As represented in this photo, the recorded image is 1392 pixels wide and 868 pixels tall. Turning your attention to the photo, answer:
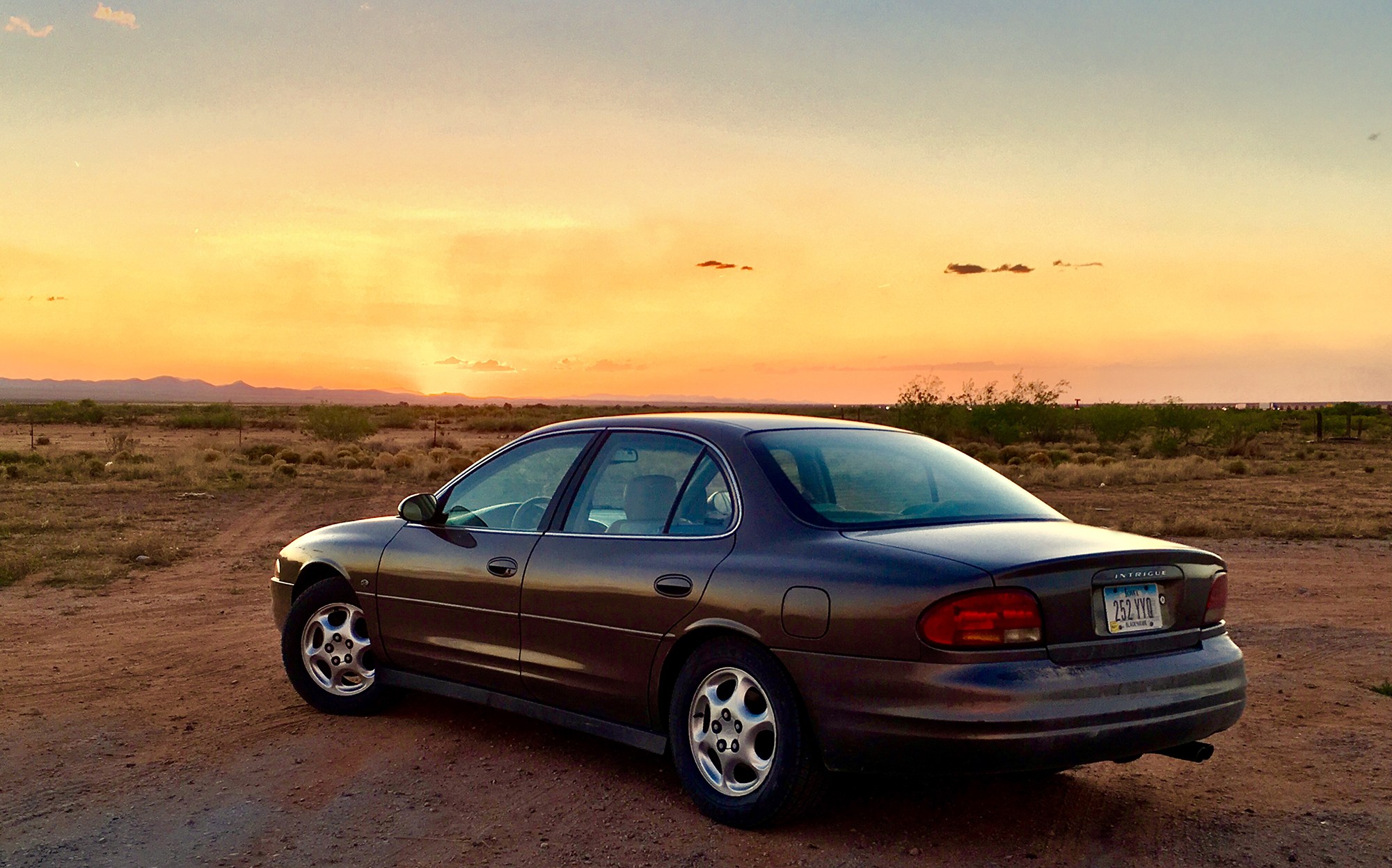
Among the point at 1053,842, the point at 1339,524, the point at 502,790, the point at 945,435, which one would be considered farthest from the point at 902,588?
the point at 945,435

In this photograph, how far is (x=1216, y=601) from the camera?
4.75m

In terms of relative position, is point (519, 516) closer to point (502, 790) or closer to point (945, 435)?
point (502, 790)

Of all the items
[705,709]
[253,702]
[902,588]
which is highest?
[902,588]

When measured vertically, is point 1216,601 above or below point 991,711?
above

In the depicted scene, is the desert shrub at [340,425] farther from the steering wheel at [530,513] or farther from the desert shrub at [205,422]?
the steering wheel at [530,513]

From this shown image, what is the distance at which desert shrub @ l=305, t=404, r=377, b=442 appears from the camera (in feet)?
172

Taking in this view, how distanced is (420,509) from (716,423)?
5.84 ft

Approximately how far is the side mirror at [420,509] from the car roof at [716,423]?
723 millimetres

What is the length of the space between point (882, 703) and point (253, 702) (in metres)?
4.20

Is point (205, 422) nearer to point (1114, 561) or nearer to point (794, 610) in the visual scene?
point (794, 610)

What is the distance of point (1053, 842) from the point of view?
450 cm

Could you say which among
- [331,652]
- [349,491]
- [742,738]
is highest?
[742,738]

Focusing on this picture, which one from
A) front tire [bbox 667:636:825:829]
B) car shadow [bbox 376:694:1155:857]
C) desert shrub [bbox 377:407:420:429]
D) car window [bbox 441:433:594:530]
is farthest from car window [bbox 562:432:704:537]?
desert shrub [bbox 377:407:420:429]

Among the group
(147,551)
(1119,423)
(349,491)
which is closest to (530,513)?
(147,551)
